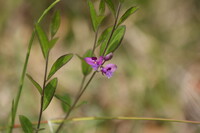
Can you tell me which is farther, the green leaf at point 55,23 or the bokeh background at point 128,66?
the bokeh background at point 128,66

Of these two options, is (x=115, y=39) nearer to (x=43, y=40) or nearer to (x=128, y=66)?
(x=43, y=40)

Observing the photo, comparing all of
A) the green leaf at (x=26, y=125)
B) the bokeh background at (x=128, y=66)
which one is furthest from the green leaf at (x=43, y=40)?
the bokeh background at (x=128, y=66)

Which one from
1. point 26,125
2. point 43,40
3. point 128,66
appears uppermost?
point 128,66

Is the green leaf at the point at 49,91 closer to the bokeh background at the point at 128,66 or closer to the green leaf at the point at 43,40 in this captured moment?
the green leaf at the point at 43,40

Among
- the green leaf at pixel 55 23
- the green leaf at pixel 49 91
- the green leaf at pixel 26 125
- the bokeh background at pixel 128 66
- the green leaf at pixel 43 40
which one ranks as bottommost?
the green leaf at pixel 26 125

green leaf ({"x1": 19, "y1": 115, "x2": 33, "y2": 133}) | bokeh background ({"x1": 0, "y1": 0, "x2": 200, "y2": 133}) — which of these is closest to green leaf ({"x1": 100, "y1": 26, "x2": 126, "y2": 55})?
green leaf ({"x1": 19, "y1": 115, "x2": 33, "y2": 133})

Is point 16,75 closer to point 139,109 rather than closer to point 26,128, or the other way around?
point 139,109

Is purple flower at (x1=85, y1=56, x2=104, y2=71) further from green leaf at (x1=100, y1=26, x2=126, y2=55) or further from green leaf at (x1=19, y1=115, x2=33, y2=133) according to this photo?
green leaf at (x1=19, y1=115, x2=33, y2=133)

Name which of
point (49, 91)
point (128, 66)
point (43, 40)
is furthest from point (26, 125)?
point (128, 66)

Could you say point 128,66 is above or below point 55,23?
above

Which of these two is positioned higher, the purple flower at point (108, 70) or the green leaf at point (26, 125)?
the purple flower at point (108, 70)
